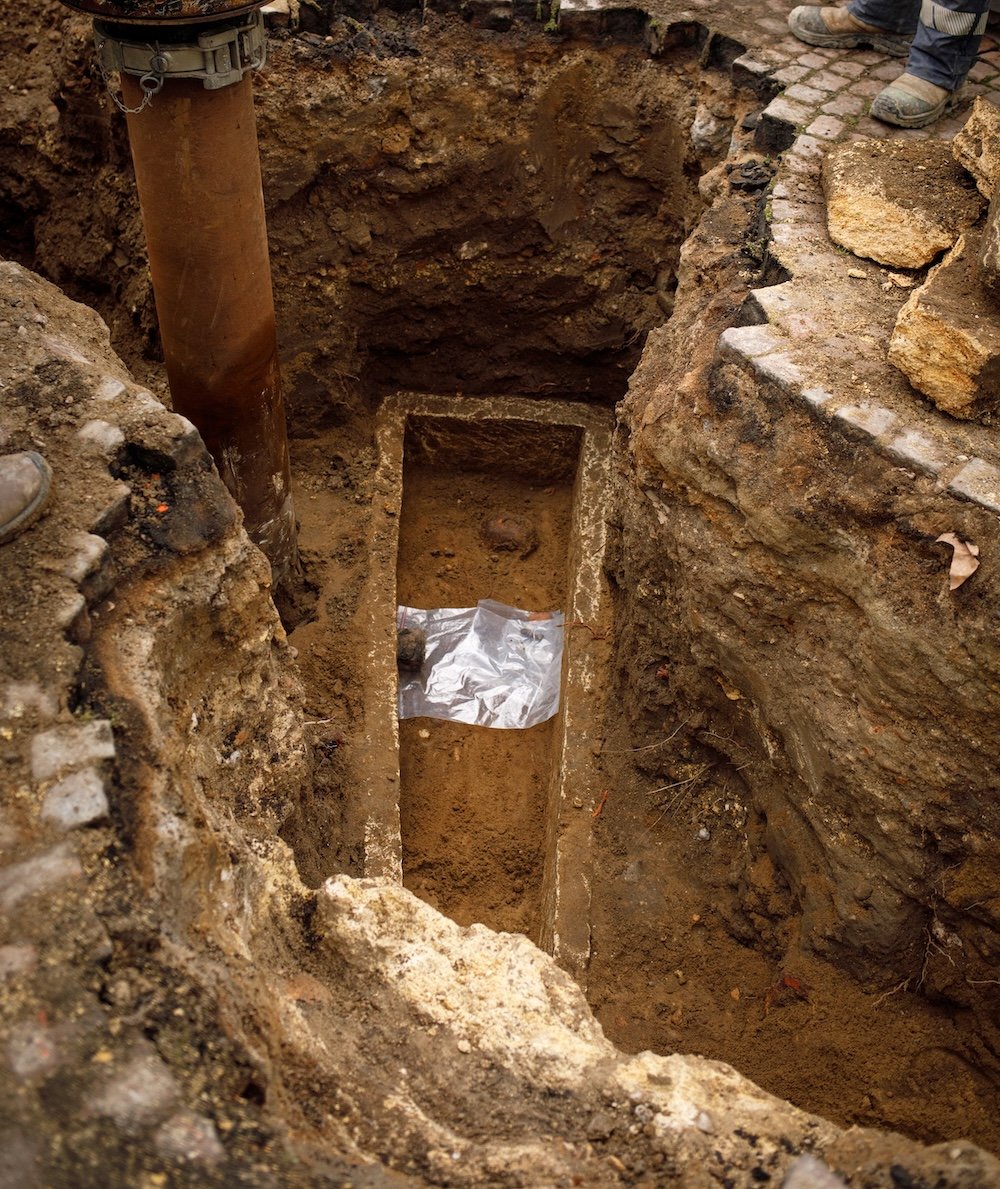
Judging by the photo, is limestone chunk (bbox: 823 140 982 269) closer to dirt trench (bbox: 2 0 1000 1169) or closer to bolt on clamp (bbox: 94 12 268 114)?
dirt trench (bbox: 2 0 1000 1169)

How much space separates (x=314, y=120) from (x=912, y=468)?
11.4 feet

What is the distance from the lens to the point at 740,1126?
2.10 metres

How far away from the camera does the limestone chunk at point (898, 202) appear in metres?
3.73

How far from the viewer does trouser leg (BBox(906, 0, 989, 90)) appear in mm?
4391

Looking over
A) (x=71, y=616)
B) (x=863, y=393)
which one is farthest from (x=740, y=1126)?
(x=863, y=393)

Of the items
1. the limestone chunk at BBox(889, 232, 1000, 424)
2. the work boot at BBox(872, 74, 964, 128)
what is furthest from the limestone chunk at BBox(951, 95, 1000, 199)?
the limestone chunk at BBox(889, 232, 1000, 424)

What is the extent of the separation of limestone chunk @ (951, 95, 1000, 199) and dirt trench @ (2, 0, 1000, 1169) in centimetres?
79

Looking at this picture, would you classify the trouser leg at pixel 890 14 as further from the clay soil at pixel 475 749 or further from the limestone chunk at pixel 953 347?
the clay soil at pixel 475 749

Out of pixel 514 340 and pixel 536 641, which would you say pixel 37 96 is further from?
pixel 536 641

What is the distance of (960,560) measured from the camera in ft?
9.44

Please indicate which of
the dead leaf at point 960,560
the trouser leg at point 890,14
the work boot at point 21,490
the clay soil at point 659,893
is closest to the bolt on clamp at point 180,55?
the work boot at point 21,490

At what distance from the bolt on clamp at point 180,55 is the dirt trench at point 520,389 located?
1.89m

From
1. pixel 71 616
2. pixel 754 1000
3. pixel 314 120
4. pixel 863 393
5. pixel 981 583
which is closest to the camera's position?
pixel 71 616

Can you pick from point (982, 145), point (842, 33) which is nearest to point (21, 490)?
point (982, 145)
